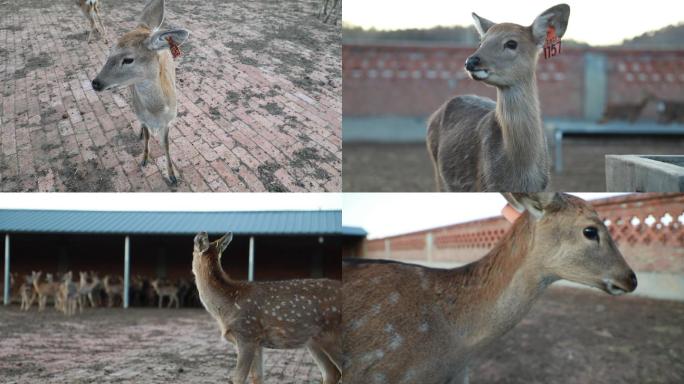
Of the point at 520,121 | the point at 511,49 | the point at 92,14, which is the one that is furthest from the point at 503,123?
the point at 92,14

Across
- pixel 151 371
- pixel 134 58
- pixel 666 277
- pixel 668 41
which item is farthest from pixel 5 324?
pixel 668 41

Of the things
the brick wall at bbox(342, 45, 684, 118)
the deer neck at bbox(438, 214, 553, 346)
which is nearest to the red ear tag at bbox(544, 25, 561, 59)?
the deer neck at bbox(438, 214, 553, 346)

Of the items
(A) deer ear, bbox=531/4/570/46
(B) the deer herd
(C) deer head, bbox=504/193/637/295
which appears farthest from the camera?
(B) the deer herd

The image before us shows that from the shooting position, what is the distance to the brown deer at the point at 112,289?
11.9 ft

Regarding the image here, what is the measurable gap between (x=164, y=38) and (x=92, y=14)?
57cm

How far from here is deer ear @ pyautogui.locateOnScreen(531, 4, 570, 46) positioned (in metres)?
2.07

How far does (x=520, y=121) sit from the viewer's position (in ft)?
7.39

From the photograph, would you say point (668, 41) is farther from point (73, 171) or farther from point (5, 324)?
point (5, 324)

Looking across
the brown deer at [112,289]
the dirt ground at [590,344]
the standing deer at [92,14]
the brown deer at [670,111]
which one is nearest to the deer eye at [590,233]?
the dirt ground at [590,344]

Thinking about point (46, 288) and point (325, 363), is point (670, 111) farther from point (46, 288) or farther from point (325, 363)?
point (46, 288)

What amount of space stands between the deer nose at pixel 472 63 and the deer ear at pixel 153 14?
1.50 m

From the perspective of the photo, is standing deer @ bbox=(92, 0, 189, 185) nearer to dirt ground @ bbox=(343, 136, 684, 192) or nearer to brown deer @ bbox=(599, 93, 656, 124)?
dirt ground @ bbox=(343, 136, 684, 192)

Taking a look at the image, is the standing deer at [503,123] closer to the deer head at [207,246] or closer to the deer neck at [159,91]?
the deer head at [207,246]

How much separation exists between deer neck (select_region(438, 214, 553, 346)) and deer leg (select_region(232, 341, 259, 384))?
0.94 m
